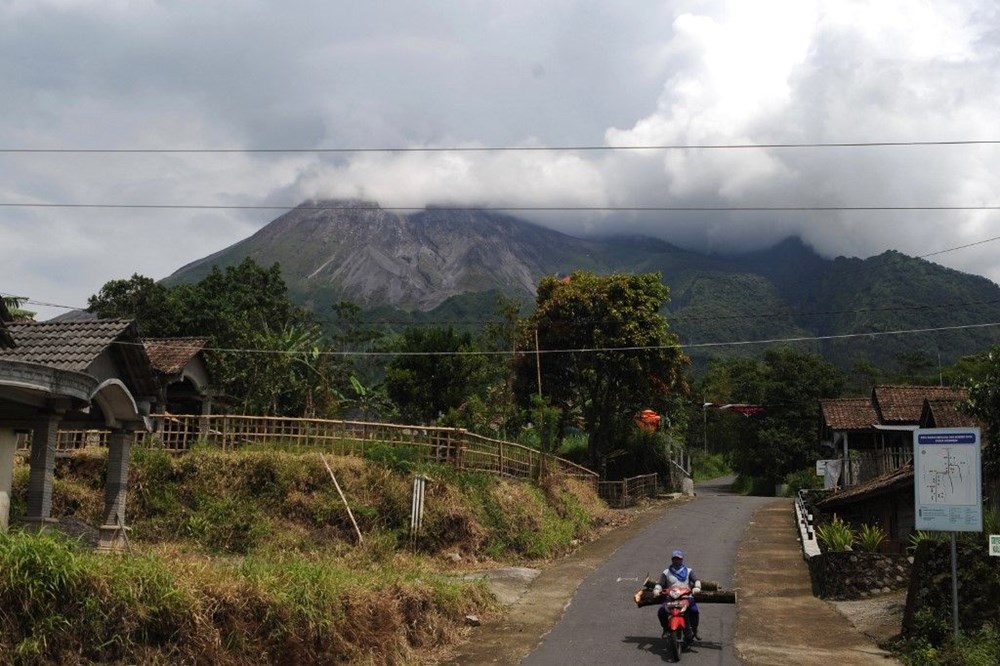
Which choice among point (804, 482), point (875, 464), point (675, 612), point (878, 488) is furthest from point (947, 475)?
point (804, 482)

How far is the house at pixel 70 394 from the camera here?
12008 mm

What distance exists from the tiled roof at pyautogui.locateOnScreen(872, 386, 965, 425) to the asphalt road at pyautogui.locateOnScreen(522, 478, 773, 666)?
7244mm

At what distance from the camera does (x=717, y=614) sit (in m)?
15.5

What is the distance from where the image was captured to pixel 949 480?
12.0 m

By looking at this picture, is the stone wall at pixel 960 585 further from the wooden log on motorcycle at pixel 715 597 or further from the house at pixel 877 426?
the house at pixel 877 426

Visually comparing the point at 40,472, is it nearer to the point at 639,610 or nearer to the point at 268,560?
the point at 268,560

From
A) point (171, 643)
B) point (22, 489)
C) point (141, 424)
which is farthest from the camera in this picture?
point (22, 489)

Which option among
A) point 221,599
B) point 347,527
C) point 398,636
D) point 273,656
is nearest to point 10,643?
point 221,599

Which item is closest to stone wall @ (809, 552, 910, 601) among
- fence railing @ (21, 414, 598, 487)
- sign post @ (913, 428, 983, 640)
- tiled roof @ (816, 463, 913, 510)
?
tiled roof @ (816, 463, 913, 510)

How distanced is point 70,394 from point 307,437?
10.3 meters

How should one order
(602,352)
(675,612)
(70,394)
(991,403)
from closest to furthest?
(70,394) < (675,612) < (991,403) < (602,352)

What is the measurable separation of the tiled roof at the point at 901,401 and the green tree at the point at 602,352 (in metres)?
8.20

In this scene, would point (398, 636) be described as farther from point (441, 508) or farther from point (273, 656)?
point (441, 508)

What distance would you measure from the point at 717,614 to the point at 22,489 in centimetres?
1476
